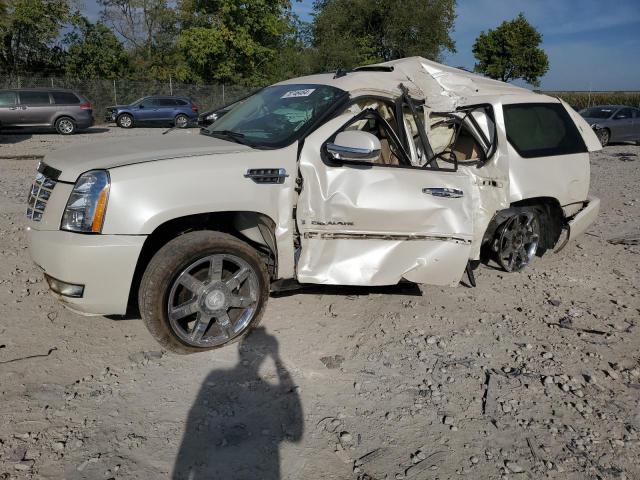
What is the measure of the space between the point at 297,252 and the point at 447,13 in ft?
135

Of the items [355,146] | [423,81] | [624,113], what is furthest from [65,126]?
[624,113]

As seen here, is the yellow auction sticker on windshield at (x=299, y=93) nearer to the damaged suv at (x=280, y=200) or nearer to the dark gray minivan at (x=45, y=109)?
the damaged suv at (x=280, y=200)

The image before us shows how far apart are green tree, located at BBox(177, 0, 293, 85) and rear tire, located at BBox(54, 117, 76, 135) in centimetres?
1585

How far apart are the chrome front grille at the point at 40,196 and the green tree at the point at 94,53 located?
31.7 metres

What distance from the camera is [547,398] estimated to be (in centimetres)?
327

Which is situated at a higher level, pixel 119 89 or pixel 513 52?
pixel 513 52

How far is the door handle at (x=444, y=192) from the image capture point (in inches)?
157

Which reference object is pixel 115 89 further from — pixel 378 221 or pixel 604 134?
pixel 378 221

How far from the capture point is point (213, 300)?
3578 millimetres

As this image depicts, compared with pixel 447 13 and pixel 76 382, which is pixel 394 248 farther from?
pixel 447 13

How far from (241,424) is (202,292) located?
964 mm

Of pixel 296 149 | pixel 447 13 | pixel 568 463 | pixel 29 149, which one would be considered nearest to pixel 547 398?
pixel 568 463

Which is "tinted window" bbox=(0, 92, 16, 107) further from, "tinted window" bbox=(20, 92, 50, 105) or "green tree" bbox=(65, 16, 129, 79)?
"green tree" bbox=(65, 16, 129, 79)

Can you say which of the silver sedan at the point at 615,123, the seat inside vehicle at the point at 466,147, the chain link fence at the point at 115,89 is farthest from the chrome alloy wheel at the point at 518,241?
the chain link fence at the point at 115,89
